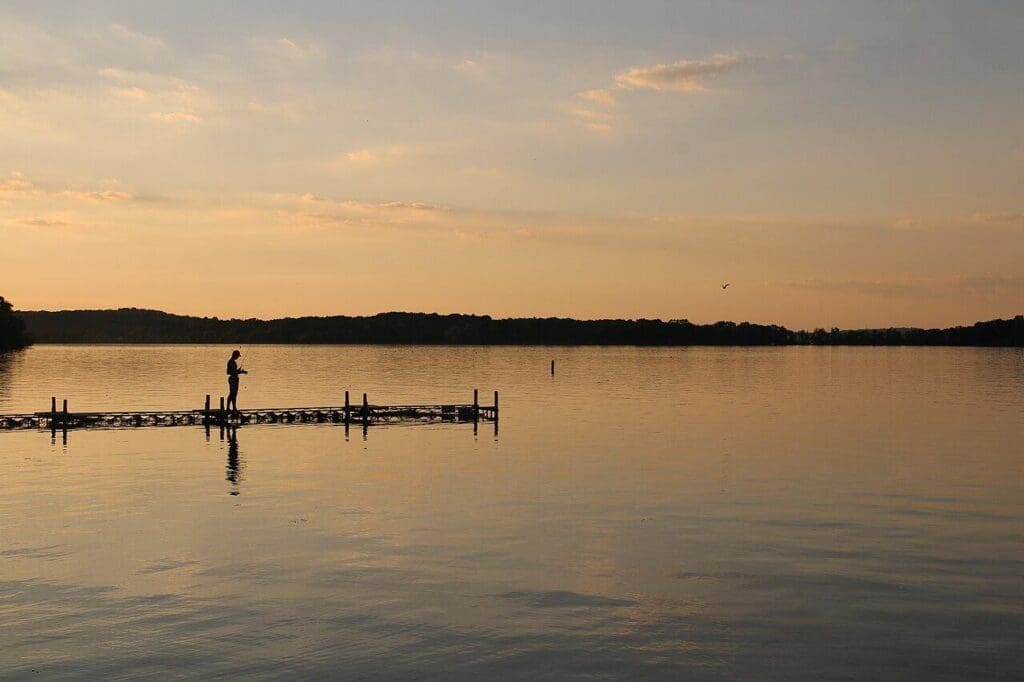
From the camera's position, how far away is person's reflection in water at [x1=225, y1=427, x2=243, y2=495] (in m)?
31.7

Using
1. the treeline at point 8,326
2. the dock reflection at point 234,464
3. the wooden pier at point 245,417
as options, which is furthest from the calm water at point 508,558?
the treeline at point 8,326

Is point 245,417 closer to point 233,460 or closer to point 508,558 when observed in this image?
point 233,460

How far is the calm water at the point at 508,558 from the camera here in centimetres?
1498

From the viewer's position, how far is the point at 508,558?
21438 millimetres

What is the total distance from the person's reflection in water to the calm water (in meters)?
0.21

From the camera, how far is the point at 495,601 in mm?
17922

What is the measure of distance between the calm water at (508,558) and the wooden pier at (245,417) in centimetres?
279

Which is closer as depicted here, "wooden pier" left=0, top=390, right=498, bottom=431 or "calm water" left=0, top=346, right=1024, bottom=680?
"calm water" left=0, top=346, right=1024, bottom=680

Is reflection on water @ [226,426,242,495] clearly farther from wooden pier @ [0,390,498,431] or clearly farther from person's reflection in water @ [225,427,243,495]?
wooden pier @ [0,390,498,431]

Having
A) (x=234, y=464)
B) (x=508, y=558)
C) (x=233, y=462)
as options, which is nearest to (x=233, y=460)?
(x=233, y=462)

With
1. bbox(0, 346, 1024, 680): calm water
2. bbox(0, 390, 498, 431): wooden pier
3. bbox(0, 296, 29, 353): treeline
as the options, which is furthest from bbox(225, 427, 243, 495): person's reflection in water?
bbox(0, 296, 29, 353): treeline

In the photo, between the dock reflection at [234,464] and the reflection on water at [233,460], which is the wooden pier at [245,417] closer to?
the reflection on water at [233,460]

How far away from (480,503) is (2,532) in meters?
12.9

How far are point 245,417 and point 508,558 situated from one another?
114ft
